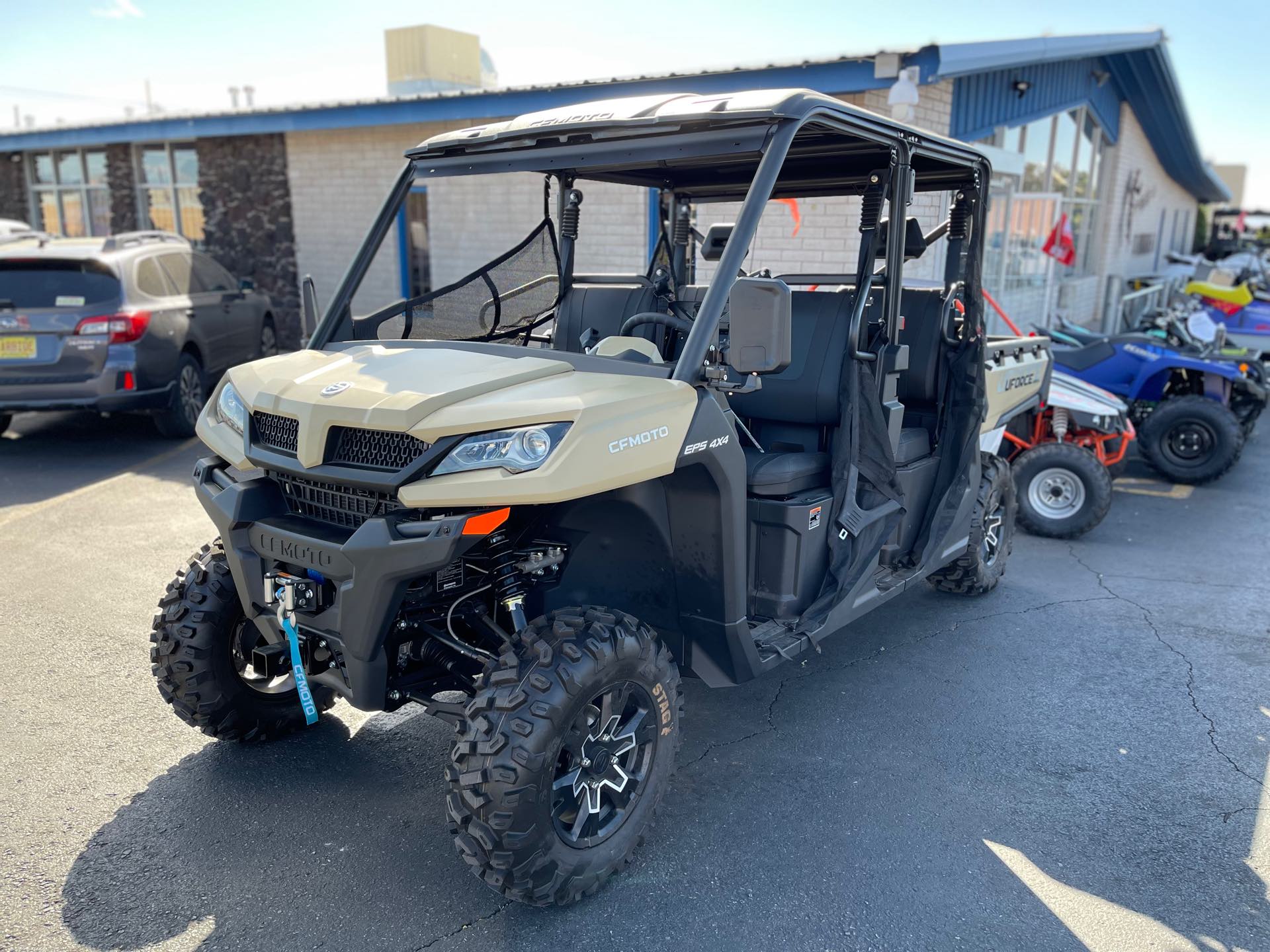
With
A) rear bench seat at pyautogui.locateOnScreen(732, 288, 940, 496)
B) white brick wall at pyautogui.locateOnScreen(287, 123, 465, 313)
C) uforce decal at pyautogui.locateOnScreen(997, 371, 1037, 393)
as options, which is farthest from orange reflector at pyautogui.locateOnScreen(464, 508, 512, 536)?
white brick wall at pyautogui.locateOnScreen(287, 123, 465, 313)

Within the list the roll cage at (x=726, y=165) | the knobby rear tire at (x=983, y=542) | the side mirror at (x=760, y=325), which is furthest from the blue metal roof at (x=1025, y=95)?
the side mirror at (x=760, y=325)

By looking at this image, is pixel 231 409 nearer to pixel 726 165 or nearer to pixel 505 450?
pixel 505 450

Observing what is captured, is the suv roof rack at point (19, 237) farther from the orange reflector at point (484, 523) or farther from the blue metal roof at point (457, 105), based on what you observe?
the orange reflector at point (484, 523)

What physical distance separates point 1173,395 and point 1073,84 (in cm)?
732

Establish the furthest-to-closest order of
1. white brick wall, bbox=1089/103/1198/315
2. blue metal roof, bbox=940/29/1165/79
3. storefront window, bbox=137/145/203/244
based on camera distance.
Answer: white brick wall, bbox=1089/103/1198/315 < storefront window, bbox=137/145/203/244 < blue metal roof, bbox=940/29/1165/79

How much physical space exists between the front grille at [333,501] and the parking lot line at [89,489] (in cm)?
452

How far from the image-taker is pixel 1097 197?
18000 millimetres

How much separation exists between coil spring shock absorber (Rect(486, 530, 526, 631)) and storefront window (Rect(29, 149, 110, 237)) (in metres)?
17.0

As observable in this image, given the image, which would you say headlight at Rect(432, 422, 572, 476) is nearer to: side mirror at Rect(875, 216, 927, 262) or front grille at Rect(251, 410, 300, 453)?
front grille at Rect(251, 410, 300, 453)

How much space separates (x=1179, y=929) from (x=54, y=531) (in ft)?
21.0

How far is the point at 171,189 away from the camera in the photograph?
1577cm

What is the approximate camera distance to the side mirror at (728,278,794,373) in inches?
111

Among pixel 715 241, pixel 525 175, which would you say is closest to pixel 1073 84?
pixel 525 175

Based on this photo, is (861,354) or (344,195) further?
(344,195)
